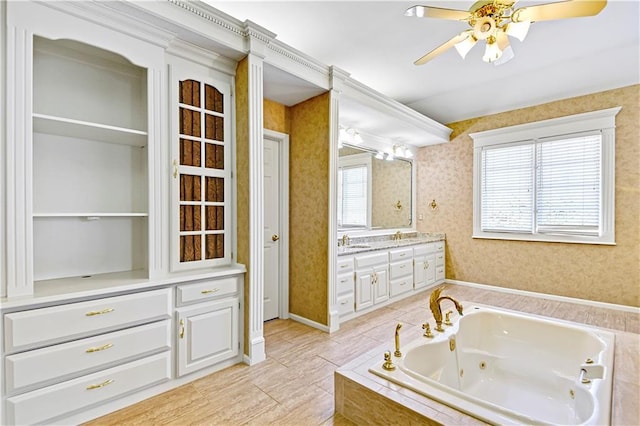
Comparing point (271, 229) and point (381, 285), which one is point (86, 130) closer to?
point (271, 229)

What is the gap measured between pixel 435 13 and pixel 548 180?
11.4 feet

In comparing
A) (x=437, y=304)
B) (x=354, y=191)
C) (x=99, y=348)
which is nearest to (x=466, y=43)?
(x=437, y=304)

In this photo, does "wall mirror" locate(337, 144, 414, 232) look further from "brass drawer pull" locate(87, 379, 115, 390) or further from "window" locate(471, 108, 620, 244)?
"brass drawer pull" locate(87, 379, 115, 390)

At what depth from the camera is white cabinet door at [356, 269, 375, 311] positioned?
3.63 m

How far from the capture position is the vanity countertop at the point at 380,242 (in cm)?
367

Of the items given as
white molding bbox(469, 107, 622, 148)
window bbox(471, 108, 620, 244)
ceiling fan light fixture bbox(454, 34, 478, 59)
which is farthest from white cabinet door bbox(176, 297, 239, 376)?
white molding bbox(469, 107, 622, 148)

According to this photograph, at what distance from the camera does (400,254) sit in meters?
4.30

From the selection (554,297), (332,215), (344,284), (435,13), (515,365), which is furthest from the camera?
(554,297)

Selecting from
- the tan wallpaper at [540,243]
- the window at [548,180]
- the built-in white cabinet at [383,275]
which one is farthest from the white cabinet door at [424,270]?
the window at [548,180]

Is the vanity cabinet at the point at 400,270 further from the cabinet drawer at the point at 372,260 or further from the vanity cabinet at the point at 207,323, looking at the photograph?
the vanity cabinet at the point at 207,323

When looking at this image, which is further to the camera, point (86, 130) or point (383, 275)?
point (383, 275)

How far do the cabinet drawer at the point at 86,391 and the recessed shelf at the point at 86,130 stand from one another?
4.88 feet

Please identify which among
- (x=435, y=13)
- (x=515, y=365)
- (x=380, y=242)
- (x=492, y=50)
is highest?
(x=435, y=13)

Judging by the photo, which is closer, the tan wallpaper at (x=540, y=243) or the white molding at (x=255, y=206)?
the white molding at (x=255, y=206)
